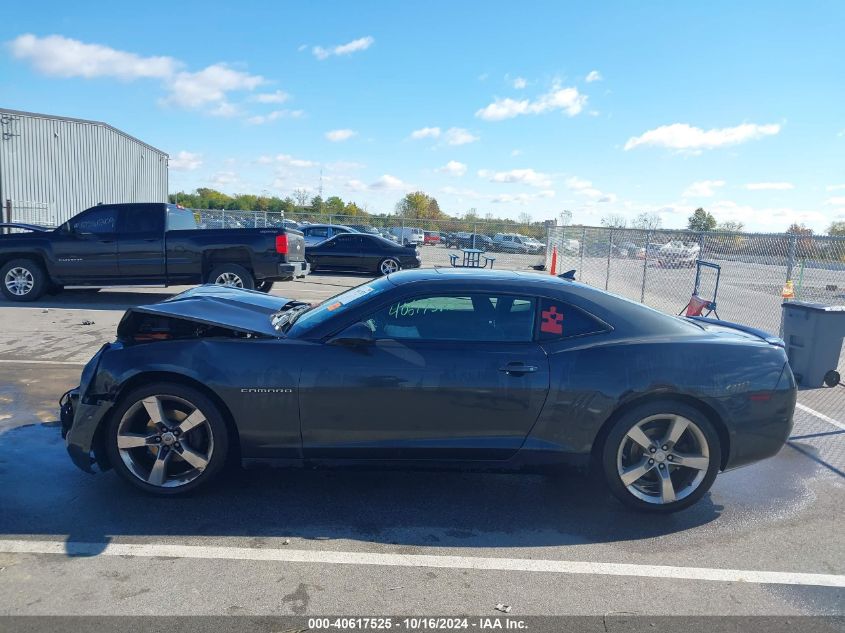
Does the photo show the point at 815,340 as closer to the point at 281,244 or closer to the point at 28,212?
the point at 281,244

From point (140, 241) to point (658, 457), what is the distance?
401 inches

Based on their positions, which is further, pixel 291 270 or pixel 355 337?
pixel 291 270

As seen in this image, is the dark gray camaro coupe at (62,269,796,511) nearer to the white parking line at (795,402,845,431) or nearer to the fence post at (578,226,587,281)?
the white parking line at (795,402,845,431)

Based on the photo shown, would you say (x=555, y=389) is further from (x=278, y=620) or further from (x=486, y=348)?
(x=278, y=620)

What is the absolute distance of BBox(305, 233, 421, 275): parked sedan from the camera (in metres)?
19.5

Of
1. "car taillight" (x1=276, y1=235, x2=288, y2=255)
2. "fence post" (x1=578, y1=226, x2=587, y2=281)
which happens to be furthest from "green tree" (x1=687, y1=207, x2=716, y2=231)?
"car taillight" (x1=276, y1=235, x2=288, y2=255)

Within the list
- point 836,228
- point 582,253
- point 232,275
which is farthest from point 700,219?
point 232,275

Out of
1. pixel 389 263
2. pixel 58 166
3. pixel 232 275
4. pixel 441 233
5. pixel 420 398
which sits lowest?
pixel 420 398

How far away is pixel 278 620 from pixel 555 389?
196 centimetres

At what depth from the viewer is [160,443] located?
3.83 metres

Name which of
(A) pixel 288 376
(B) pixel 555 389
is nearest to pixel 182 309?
(A) pixel 288 376

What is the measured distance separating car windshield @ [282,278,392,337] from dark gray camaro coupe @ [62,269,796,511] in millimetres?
51

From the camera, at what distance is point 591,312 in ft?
13.1

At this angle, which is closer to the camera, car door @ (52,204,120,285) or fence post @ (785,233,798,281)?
fence post @ (785,233,798,281)
